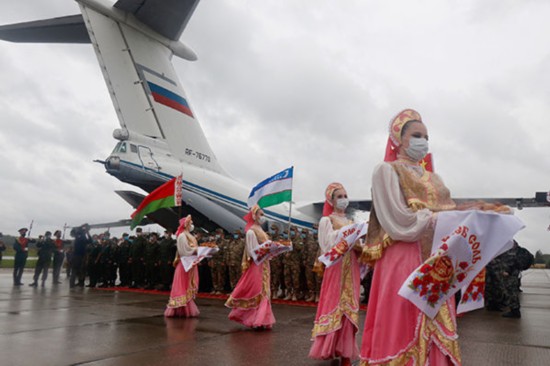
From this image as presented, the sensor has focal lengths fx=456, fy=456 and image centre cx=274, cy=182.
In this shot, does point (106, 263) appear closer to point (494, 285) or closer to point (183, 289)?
point (183, 289)

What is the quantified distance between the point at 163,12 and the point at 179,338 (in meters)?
13.4

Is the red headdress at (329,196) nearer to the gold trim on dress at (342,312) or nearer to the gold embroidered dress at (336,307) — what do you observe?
the gold embroidered dress at (336,307)

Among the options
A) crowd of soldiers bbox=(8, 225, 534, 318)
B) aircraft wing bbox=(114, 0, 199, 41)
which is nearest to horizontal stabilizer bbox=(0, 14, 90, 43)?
aircraft wing bbox=(114, 0, 199, 41)

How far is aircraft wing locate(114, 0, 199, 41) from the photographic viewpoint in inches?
611

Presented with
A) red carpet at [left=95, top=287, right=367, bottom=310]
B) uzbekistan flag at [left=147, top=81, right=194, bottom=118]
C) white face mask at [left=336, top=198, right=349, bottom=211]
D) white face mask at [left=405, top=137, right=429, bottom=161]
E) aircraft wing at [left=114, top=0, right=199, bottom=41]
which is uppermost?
aircraft wing at [left=114, top=0, right=199, bottom=41]

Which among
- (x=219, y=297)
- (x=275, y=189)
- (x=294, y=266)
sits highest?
(x=275, y=189)

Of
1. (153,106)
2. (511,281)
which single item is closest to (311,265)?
(511,281)

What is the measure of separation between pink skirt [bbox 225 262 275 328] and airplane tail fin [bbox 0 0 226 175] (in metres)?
9.79

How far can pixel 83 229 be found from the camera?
13945mm

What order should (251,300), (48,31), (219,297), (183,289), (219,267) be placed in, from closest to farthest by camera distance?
(251,300) < (183,289) < (219,297) < (219,267) < (48,31)

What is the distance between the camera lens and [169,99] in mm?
16438

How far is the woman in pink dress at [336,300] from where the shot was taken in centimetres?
419

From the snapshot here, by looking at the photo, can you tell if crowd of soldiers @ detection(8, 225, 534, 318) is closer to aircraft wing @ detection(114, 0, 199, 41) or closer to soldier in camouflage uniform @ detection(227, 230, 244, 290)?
soldier in camouflage uniform @ detection(227, 230, 244, 290)

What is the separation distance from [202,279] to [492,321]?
7.87 meters
